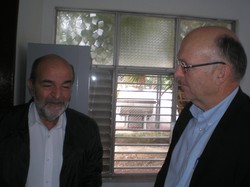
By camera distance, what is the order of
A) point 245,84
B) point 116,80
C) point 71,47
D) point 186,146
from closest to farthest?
point 186,146, point 71,47, point 116,80, point 245,84

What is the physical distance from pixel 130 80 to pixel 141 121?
0.49 metres

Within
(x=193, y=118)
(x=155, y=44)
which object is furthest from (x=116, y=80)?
(x=193, y=118)

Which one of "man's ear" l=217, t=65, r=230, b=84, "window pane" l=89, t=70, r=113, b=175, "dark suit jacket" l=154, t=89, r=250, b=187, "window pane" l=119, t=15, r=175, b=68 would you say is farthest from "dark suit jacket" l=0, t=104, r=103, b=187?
"window pane" l=119, t=15, r=175, b=68

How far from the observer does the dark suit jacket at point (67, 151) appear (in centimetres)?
128

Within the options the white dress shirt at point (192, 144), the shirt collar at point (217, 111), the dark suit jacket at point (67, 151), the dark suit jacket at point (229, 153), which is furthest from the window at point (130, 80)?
the dark suit jacket at point (229, 153)

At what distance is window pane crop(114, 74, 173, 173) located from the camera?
2.92 metres

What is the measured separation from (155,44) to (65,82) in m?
1.80

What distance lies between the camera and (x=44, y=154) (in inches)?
53.4

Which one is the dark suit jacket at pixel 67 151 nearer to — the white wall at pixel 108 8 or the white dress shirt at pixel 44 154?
the white dress shirt at pixel 44 154

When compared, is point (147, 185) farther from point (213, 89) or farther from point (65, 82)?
point (213, 89)

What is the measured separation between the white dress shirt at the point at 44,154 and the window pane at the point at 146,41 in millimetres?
1649

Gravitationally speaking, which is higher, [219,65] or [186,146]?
[219,65]

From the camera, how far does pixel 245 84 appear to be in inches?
122

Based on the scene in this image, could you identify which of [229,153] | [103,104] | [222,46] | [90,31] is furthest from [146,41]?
[229,153]
